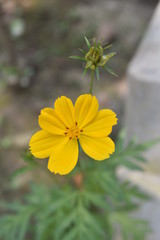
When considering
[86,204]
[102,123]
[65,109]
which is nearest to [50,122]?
[65,109]

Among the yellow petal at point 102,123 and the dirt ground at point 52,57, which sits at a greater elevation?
the dirt ground at point 52,57

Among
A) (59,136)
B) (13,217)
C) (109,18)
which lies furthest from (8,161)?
(109,18)

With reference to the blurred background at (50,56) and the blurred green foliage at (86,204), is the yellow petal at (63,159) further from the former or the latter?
the blurred background at (50,56)

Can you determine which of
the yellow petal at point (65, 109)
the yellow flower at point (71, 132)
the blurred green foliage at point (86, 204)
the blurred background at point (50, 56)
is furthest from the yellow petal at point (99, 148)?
the blurred background at point (50, 56)

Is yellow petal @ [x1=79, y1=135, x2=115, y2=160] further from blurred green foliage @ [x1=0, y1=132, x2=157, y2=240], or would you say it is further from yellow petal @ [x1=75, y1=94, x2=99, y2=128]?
blurred green foliage @ [x1=0, y1=132, x2=157, y2=240]

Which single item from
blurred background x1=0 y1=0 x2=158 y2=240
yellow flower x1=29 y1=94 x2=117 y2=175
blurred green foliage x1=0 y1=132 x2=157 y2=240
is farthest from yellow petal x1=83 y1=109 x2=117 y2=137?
blurred background x1=0 y1=0 x2=158 y2=240

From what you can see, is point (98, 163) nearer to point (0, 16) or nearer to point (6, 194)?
point (6, 194)

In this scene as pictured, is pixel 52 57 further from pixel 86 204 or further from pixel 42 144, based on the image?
pixel 42 144
